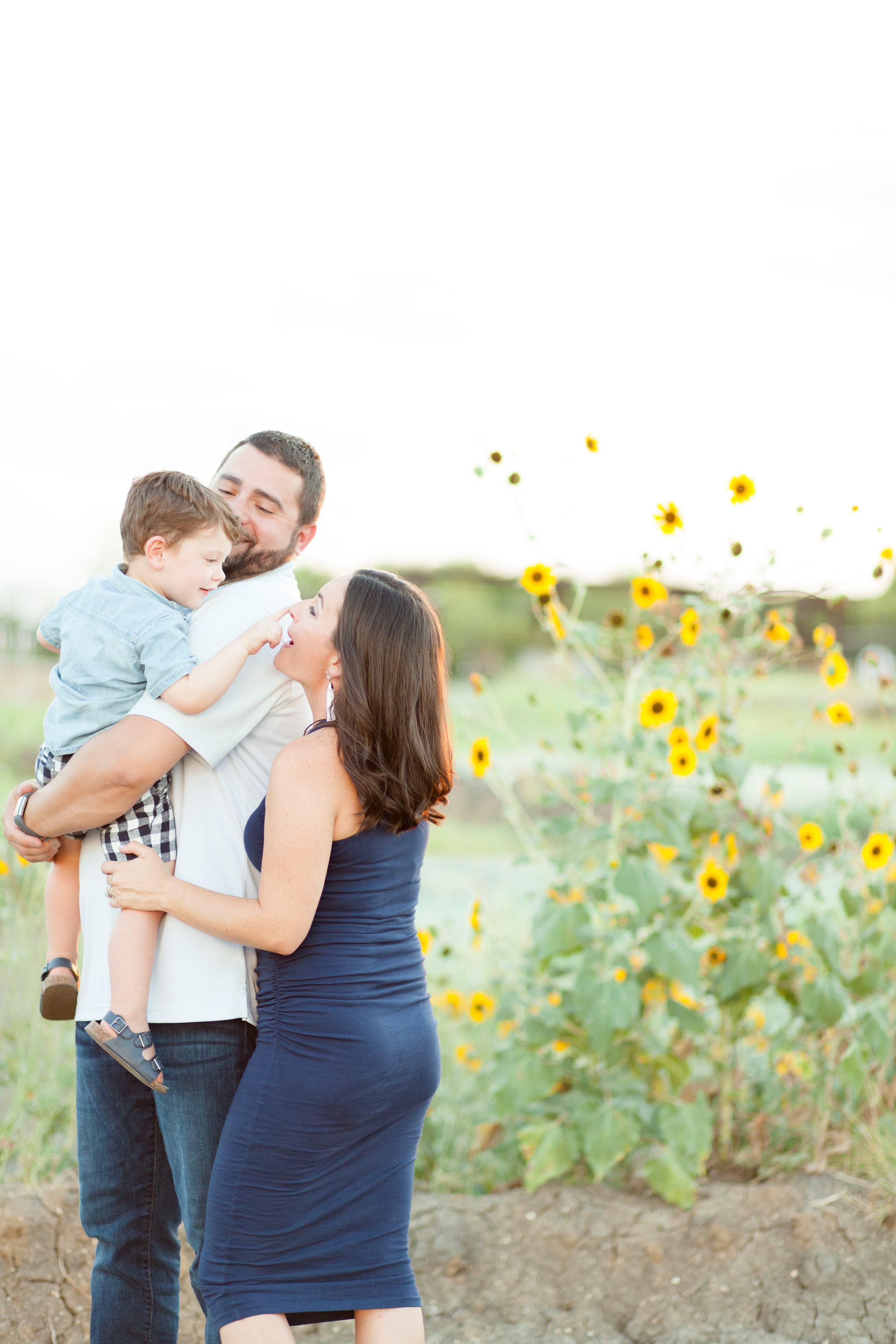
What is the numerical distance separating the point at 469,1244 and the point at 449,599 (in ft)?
47.1

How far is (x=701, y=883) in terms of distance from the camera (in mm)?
2732

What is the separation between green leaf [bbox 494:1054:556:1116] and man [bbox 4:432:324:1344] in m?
1.01

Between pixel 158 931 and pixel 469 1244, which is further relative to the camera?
pixel 469 1244

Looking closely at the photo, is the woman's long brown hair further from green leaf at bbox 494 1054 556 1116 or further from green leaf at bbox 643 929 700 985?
green leaf at bbox 494 1054 556 1116

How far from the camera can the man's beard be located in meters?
2.08

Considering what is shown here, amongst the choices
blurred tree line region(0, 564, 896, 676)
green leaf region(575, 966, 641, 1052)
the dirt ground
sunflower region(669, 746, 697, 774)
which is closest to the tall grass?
the dirt ground

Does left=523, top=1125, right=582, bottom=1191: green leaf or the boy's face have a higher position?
the boy's face

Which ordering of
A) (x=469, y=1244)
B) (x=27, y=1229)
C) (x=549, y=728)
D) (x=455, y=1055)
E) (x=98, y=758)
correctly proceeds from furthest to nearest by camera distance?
(x=549, y=728) < (x=455, y=1055) < (x=469, y=1244) < (x=27, y=1229) < (x=98, y=758)

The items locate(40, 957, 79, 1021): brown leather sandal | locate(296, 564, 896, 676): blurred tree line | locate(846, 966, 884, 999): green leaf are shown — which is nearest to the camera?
locate(40, 957, 79, 1021): brown leather sandal

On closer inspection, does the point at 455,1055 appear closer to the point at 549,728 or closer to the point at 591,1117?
the point at 591,1117

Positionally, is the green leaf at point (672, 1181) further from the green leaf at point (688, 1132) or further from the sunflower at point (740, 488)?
the sunflower at point (740, 488)

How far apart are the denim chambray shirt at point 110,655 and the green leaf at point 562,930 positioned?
50.7 inches

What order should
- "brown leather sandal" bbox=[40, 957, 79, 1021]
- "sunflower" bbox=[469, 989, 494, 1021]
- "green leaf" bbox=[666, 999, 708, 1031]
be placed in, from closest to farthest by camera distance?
1. "brown leather sandal" bbox=[40, 957, 79, 1021]
2. "green leaf" bbox=[666, 999, 708, 1031]
3. "sunflower" bbox=[469, 989, 494, 1021]

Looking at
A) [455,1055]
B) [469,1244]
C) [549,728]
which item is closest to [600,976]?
[469,1244]
